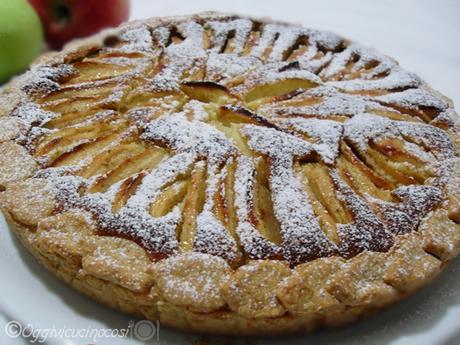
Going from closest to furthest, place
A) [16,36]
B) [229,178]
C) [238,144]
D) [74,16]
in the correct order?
[229,178]
[238,144]
[16,36]
[74,16]

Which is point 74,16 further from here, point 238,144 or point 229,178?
point 229,178

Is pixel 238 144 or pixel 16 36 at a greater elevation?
pixel 238 144

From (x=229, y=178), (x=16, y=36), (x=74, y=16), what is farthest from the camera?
(x=74, y=16)

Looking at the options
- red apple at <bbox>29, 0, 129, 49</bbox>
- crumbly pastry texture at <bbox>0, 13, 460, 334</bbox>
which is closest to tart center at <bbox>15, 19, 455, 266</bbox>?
crumbly pastry texture at <bbox>0, 13, 460, 334</bbox>

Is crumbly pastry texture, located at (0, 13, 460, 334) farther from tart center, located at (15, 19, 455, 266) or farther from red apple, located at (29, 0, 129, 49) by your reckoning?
red apple, located at (29, 0, 129, 49)

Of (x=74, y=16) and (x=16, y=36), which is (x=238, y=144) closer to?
(x=16, y=36)

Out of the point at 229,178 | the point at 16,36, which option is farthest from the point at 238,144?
the point at 16,36

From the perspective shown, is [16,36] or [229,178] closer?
[229,178]

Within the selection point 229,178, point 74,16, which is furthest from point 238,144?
point 74,16
